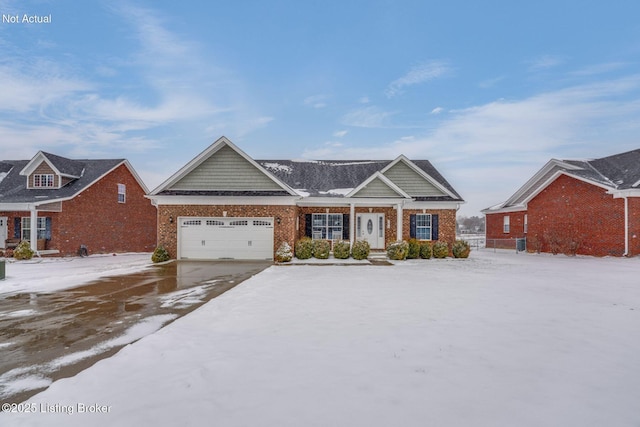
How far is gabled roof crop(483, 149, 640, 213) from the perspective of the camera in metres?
19.5

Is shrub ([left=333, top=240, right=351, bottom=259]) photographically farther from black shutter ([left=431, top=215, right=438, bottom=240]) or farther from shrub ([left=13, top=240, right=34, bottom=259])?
shrub ([left=13, top=240, right=34, bottom=259])

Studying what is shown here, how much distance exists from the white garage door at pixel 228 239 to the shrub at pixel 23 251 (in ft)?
28.2

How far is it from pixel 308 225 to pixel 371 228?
3760mm

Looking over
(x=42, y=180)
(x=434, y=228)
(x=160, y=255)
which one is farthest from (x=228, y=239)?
(x=42, y=180)

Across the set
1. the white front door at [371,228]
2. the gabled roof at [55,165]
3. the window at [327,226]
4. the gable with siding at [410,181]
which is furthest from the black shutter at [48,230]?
the gable with siding at [410,181]

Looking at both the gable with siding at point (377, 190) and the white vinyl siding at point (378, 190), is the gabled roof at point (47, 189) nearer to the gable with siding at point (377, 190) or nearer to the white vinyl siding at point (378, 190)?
the gable with siding at point (377, 190)

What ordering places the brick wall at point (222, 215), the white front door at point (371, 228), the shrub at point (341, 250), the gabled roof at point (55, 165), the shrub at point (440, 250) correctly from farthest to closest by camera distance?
the gabled roof at point (55, 165) < the white front door at point (371, 228) < the shrub at point (440, 250) < the brick wall at point (222, 215) < the shrub at point (341, 250)

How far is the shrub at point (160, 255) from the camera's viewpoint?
16891mm

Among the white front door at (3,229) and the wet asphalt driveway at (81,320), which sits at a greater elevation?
the white front door at (3,229)

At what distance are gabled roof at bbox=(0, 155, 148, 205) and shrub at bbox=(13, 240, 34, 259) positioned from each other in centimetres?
252

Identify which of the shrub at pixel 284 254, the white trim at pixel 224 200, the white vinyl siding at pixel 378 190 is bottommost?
the shrub at pixel 284 254

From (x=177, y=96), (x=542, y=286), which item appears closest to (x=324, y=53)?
(x=177, y=96)

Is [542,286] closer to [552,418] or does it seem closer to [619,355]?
[619,355]

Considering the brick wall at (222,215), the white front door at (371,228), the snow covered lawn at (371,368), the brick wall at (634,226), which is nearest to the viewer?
the snow covered lawn at (371,368)
